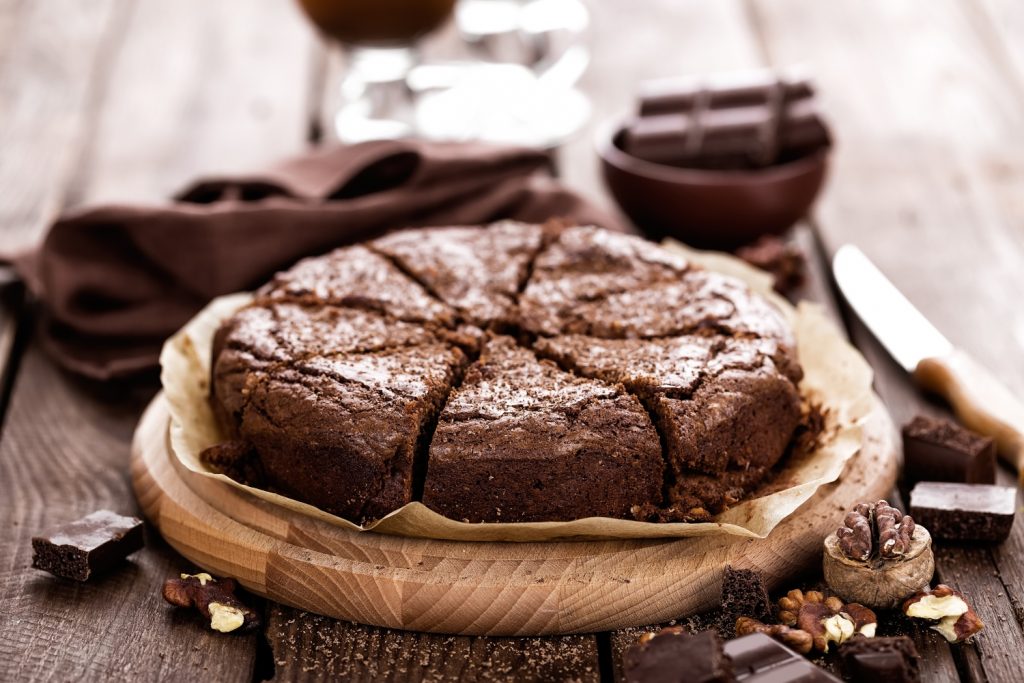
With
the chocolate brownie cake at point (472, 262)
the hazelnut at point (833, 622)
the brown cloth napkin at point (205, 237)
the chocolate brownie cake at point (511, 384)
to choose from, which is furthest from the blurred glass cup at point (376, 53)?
the hazelnut at point (833, 622)

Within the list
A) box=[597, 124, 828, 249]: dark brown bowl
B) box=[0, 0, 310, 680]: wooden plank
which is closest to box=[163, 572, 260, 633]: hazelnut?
box=[0, 0, 310, 680]: wooden plank

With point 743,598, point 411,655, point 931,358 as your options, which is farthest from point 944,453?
point 411,655

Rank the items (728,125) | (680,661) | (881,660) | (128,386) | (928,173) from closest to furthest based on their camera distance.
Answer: (680,661) → (881,660) → (128,386) → (728,125) → (928,173)

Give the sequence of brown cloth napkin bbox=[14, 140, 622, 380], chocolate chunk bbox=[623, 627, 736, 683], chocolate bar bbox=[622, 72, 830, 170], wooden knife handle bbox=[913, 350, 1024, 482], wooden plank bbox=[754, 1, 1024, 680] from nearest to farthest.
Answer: chocolate chunk bbox=[623, 627, 736, 683] → wooden knife handle bbox=[913, 350, 1024, 482] → wooden plank bbox=[754, 1, 1024, 680] → brown cloth napkin bbox=[14, 140, 622, 380] → chocolate bar bbox=[622, 72, 830, 170]

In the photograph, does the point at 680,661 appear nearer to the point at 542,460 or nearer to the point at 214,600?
the point at 542,460

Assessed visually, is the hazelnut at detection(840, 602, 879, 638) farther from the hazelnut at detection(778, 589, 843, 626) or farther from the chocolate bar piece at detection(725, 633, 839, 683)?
the chocolate bar piece at detection(725, 633, 839, 683)

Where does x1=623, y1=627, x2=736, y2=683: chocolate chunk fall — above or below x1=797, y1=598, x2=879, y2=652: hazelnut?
above

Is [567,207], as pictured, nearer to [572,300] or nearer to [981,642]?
[572,300]
